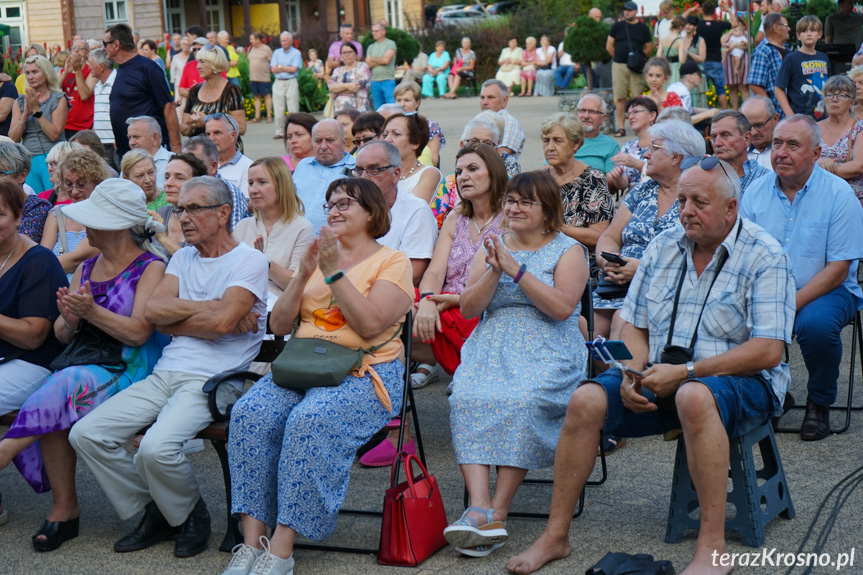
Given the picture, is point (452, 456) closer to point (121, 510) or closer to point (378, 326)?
point (378, 326)

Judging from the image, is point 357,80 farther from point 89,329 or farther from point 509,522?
point 509,522

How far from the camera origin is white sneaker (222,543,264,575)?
3.58 m

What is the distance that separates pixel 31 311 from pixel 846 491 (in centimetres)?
365

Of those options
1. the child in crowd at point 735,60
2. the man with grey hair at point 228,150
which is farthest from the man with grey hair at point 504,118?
the child in crowd at point 735,60

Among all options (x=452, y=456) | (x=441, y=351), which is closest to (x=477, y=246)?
(x=441, y=351)

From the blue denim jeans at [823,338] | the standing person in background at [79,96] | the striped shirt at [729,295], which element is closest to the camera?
the striped shirt at [729,295]

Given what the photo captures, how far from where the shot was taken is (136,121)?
7043 mm

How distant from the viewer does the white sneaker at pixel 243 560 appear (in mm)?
3584

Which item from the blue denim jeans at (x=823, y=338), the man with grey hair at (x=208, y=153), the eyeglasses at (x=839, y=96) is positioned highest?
the eyeglasses at (x=839, y=96)

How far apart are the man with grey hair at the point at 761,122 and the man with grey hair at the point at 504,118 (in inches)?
71.1

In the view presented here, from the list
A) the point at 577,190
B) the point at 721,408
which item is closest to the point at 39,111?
the point at 577,190

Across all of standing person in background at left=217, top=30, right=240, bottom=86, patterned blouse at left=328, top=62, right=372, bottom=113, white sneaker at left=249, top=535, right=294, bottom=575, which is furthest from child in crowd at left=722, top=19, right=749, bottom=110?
white sneaker at left=249, top=535, right=294, bottom=575

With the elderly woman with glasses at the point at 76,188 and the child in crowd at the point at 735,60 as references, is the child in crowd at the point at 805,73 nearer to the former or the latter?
the child in crowd at the point at 735,60

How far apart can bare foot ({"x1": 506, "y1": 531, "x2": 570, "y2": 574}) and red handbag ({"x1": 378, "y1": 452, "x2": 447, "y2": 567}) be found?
33cm
